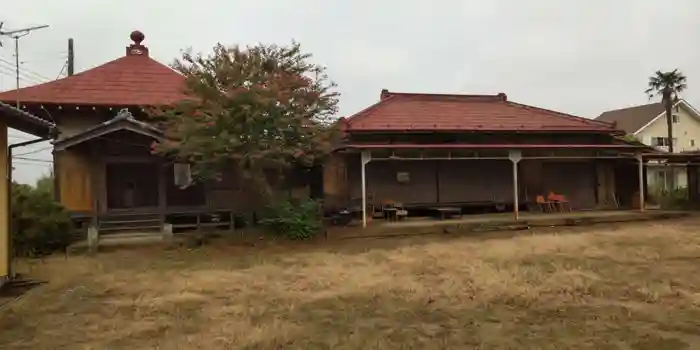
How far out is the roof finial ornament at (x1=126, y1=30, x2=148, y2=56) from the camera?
16569 millimetres

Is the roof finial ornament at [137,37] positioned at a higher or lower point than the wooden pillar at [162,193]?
higher

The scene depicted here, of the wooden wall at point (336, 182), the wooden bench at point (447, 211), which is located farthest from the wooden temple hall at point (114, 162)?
the wooden bench at point (447, 211)

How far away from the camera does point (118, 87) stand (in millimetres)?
14422

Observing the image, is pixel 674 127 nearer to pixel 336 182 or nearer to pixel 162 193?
pixel 336 182

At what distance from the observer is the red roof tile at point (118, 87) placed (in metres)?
13.3

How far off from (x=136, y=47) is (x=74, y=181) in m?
5.44

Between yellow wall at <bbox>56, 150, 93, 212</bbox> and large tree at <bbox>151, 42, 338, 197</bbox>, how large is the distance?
2599mm

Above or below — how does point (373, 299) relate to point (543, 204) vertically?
below

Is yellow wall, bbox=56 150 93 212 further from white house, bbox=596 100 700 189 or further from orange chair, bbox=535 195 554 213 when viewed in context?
white house, bbox=596 100 700 189

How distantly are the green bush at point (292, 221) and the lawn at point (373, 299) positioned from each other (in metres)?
1.32

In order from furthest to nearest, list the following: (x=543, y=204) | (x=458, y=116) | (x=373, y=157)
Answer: (x=458, y=116)
(x=543, y=204)
(x=373, y=157)

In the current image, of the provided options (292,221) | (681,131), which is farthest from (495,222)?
(681,131)

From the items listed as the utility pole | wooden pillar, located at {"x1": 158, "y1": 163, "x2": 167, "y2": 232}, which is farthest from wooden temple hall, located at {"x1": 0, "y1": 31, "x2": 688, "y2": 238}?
the utility pole

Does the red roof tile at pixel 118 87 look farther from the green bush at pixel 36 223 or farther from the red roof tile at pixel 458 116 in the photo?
the red roof tile at pixel 458 116
